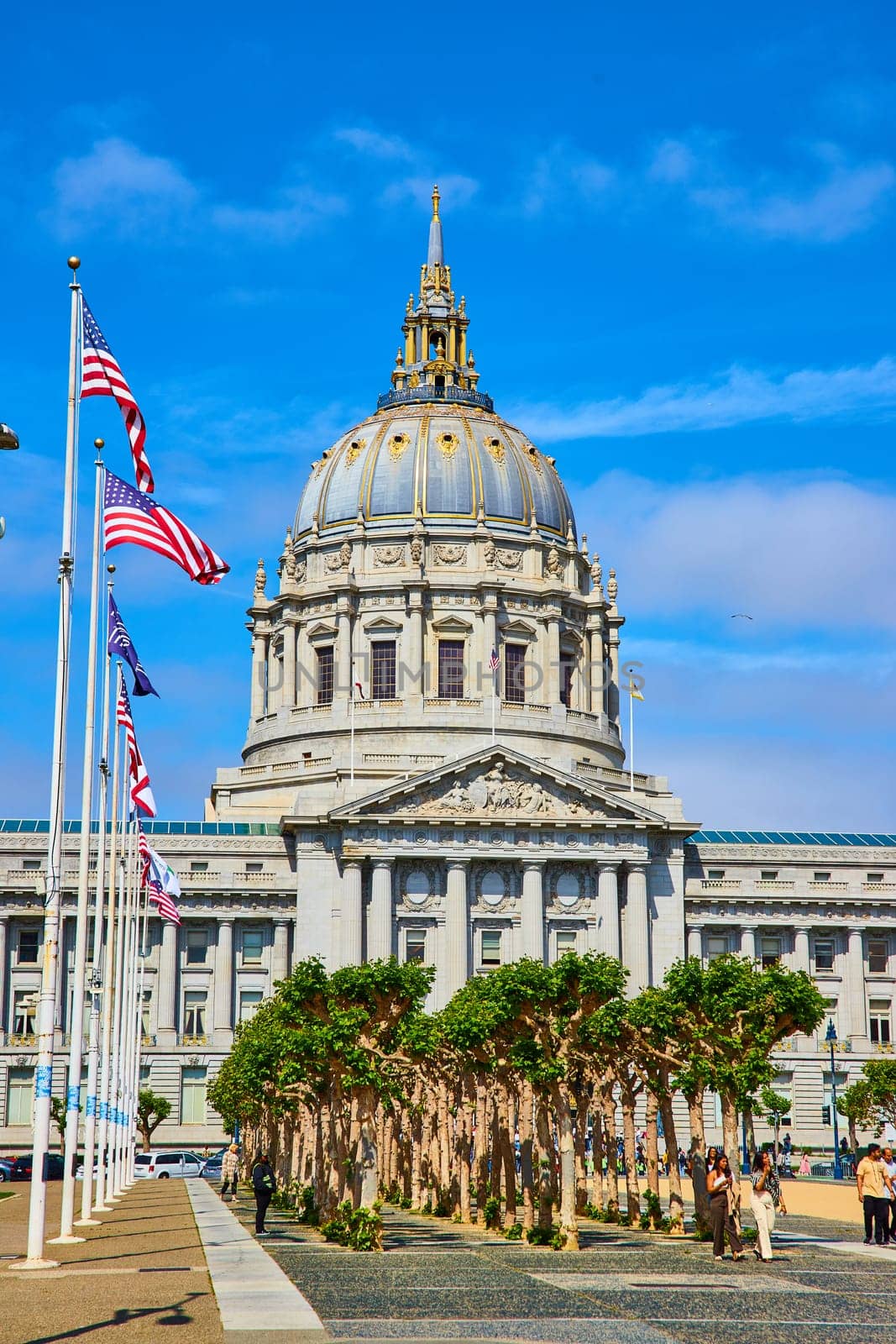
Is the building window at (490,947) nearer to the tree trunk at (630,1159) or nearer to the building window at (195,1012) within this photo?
the building window at (195,1012)

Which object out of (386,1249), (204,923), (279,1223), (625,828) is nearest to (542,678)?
(625,828)

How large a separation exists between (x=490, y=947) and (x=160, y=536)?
73.0 m

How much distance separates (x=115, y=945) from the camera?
67688 mm

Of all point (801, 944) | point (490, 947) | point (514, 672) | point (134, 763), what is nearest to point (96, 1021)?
point (134, 763)

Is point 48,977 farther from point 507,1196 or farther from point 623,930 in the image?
point 623,930

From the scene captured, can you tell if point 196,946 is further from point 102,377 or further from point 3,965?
point 102,377

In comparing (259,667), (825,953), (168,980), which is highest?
(259,667)

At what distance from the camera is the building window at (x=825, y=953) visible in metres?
122

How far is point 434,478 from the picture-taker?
143750 mm

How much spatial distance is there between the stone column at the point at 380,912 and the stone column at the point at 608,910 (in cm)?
1258

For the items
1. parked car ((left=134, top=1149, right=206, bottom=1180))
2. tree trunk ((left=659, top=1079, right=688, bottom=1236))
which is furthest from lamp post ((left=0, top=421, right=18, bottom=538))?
parked car ((left=134, top=1149, right=206, bottom=1180))

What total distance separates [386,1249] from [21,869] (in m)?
75.3

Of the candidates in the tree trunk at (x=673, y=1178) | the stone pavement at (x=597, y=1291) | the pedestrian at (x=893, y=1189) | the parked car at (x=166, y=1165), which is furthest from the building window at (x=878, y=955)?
the stone pavement at (x=597, y=1291)

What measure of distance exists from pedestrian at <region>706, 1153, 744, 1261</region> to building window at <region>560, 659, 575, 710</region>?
9578 centimetres
